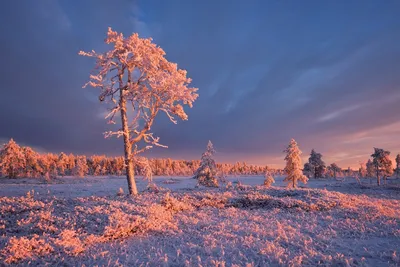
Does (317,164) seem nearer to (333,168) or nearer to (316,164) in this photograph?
(316,164)

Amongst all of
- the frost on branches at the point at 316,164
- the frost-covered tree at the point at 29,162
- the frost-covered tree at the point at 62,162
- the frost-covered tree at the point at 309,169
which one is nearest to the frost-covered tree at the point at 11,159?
the frost-covered tree at the point at 29,162

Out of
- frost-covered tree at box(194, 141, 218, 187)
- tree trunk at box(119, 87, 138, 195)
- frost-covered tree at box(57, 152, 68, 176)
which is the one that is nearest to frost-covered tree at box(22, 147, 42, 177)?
frost-covered tree at box(57, 152, 68, 176)

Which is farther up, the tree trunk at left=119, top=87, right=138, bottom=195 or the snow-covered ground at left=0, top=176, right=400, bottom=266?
the tree trunk at left=119, top=87, right=138, bottom=195

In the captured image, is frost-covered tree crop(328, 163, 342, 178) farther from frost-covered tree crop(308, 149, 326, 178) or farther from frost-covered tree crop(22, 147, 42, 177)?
frost-covered tree crop(22, 147, 42, 177)

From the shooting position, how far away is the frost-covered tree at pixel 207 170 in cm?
3828

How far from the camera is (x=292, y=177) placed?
46.1 metres

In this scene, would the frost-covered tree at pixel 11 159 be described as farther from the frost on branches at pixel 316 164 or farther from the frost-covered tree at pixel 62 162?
the frost on branches at pixel 316 164

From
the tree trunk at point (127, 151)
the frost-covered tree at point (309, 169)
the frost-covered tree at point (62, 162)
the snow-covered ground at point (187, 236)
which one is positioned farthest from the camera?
the frost-covered tree at point (62, 162)

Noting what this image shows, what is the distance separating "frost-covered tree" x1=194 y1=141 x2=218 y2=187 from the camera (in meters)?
38.3

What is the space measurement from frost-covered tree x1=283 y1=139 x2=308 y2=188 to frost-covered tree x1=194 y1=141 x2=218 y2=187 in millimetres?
15450

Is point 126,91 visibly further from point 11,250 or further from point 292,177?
point 292,177

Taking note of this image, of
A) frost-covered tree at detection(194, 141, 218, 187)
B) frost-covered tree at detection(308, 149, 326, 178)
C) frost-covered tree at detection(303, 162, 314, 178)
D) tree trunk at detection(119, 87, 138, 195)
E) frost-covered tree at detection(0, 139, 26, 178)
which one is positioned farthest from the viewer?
frost-covered tree at detection(303, 162, 314, 178)

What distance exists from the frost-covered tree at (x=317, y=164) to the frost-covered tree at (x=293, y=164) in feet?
119

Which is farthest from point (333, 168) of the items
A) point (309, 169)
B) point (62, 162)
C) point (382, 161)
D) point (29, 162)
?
point (62, 162)
